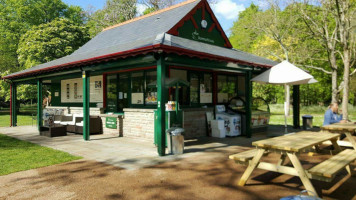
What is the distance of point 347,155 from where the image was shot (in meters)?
4.77

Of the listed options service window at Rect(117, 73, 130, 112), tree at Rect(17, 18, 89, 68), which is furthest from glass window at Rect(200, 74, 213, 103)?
tree at Rect(17, 18, 89, 68)

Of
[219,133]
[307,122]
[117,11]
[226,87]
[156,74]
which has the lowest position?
[219,133]

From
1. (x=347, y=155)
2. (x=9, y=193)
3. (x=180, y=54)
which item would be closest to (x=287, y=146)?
(x=347, y=155)

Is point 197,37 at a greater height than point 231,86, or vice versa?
point 197,37

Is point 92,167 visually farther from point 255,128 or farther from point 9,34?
point 9,34

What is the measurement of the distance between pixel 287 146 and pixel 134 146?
548 centimetres

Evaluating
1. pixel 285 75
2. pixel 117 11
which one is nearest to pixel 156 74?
pixel 285 75

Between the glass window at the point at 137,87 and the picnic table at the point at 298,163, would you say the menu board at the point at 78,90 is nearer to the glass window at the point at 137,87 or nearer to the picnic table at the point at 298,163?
the glass window at the point at 137,87

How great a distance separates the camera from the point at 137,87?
10.9 meters

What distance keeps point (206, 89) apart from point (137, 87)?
3.07 metres

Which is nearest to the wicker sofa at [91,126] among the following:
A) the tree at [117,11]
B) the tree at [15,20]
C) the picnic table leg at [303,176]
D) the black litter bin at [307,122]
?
the picnic table leg at [303,176]

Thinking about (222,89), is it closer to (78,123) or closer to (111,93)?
(111,93)

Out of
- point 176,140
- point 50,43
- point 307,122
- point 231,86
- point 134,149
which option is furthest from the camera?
point 50,43

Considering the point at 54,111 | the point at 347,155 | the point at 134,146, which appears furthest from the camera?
the point at 54,111
